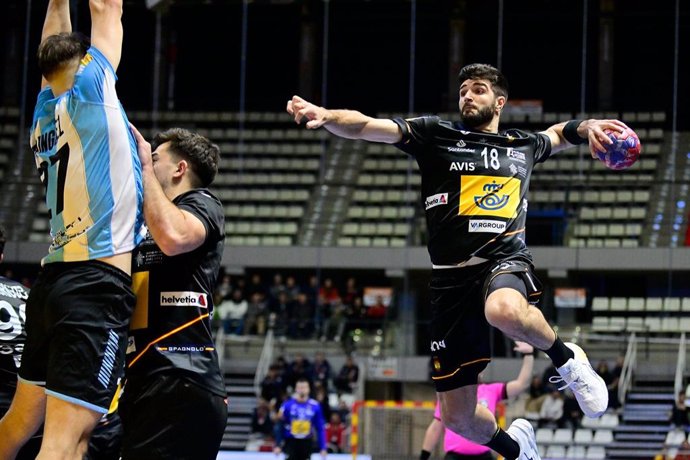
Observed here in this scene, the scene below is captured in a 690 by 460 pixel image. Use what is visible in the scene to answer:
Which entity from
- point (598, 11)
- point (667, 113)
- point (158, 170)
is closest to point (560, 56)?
point (598, 11)

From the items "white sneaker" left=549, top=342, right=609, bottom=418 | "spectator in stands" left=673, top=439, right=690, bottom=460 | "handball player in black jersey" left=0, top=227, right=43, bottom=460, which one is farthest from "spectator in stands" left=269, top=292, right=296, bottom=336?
"handball player in black jersey" left=0, top=227, right=43, bottom=460

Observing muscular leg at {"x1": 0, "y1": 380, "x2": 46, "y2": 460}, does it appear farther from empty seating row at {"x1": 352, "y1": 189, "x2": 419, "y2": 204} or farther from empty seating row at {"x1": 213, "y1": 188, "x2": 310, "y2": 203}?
empty seating row at {"x1": 213, "y1": 188, "x2": 310, "y2": 203}

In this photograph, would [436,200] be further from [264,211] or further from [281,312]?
[264,211]

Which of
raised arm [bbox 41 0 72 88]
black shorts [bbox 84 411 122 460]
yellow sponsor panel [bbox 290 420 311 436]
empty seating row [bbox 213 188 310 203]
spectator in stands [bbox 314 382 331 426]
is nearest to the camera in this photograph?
raised arm [bbox 41 0 72 88]

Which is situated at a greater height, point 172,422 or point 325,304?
point 172,422

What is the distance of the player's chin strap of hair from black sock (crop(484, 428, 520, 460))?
6.02 feet

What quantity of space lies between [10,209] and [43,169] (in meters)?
19.6

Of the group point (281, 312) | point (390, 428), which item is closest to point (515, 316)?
point (390, 428)

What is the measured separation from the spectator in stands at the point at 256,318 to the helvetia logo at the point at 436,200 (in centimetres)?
1481

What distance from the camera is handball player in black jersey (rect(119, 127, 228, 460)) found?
4414 millimetres

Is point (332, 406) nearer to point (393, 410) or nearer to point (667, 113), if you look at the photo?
point (393, 410)

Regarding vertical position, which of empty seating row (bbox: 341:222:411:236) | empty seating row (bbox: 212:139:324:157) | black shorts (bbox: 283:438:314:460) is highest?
empty seating row (bbox: 212:139:324:157)

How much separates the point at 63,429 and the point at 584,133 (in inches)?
149

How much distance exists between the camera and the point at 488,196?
21.7ft
